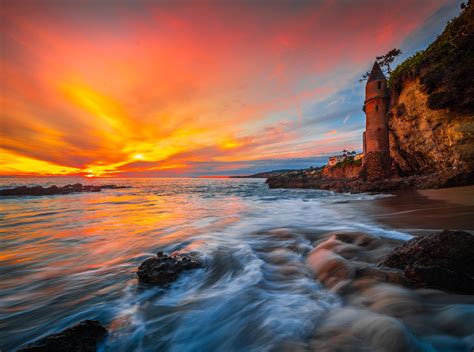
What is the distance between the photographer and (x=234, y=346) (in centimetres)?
226

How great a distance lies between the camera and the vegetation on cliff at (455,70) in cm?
1115

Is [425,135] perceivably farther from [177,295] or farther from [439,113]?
[177,295]

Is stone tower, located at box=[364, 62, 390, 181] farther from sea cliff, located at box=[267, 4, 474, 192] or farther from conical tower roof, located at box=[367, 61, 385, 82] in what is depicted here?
sea cliff, located at box=[267, 4, 474, 192]

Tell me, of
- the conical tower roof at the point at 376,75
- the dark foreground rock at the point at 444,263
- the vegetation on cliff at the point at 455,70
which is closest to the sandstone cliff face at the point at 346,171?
the conical tower roof at the point at 376,75

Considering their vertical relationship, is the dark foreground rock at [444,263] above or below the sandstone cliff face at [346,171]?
below

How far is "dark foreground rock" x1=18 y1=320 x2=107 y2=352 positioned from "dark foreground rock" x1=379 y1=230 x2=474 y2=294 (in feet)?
11.0

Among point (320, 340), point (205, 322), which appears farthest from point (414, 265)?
point (205, 322)

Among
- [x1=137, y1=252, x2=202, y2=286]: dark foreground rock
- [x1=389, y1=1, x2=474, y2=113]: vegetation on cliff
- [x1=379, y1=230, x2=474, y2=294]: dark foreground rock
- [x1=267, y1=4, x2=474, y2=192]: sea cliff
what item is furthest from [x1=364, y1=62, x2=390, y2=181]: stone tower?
[x1=137, y1=252, x2=202, y2=286]: dark foreground rock

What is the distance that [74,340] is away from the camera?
200 cm

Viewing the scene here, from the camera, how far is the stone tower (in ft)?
73.4

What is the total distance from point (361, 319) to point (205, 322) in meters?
1.62

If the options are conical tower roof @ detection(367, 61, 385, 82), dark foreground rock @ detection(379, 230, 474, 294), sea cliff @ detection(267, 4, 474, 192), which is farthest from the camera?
conical tower roof @ detection(367, 61, 385, 82)

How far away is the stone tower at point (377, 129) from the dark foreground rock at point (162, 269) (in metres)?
23.4

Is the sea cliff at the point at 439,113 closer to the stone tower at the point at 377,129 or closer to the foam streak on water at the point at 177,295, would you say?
the stone tower at the point at 377,129
